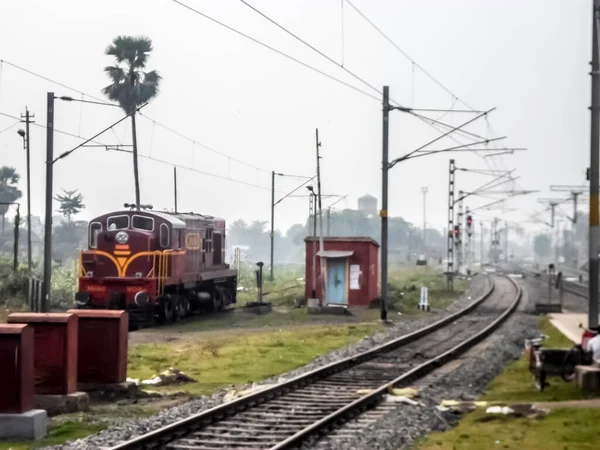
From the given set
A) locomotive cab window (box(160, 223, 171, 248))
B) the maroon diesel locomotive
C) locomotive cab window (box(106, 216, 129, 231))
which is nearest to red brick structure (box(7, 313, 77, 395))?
the maroon diesel locomotive

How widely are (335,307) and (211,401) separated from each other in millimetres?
22021

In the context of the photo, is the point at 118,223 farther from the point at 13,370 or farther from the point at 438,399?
the point at 13,370

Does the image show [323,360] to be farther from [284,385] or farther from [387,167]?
[387,167]

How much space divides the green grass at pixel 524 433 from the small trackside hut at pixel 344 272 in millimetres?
26816

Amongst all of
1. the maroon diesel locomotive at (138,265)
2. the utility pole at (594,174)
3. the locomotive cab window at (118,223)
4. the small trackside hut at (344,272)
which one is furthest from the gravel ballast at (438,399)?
the locomotive cab window at (118,223)

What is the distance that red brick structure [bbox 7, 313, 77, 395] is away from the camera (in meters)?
14.2

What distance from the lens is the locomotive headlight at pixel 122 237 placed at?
106 feet

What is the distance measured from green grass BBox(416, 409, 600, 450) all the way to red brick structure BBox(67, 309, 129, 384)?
563cm

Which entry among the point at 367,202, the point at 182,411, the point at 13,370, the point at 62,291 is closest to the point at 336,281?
the point at 62,291

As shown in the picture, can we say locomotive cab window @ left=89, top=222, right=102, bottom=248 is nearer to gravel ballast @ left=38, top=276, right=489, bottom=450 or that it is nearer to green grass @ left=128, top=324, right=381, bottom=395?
green grass @ left=128, top=324, right=381, bottom=395

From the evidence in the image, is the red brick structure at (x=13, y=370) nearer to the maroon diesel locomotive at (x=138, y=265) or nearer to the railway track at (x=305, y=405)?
the railway track at (x=305, y=405)

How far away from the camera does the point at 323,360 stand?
72.9 ft

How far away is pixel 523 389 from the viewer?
1786cm

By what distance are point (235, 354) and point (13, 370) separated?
1121 cm
